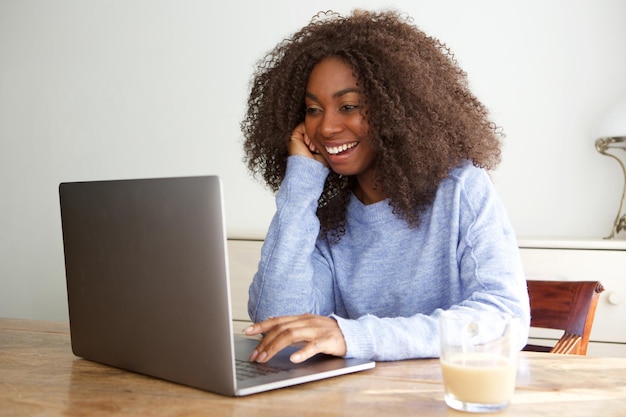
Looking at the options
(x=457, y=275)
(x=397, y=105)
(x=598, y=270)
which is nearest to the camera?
(x=457, y=275)

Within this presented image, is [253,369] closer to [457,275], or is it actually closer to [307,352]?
[307,352]

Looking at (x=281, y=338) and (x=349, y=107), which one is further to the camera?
(x=349, y=107)

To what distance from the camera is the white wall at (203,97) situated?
270 centimetres

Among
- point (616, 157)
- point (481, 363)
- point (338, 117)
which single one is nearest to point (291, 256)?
point (338, 117)

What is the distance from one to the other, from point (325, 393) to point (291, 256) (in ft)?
1.99

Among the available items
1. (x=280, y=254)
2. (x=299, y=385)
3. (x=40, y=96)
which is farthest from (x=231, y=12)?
(x=299, y=385)

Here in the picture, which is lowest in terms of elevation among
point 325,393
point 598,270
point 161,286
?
point 598,270

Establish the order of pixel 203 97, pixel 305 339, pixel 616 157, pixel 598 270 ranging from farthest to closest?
pixel 203 97 → pixel 616 157 → pixel 598 270 → pixel 305 339

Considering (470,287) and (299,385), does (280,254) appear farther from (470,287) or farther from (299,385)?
(299,385)

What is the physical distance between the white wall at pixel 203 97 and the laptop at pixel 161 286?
1.74 meters

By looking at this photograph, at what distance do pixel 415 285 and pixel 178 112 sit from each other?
1985mm

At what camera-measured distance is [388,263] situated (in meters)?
1.58

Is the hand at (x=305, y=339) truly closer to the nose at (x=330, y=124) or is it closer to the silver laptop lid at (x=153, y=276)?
the silver laptop lid at (x=153, y=276)

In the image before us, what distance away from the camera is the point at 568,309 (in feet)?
4.77
